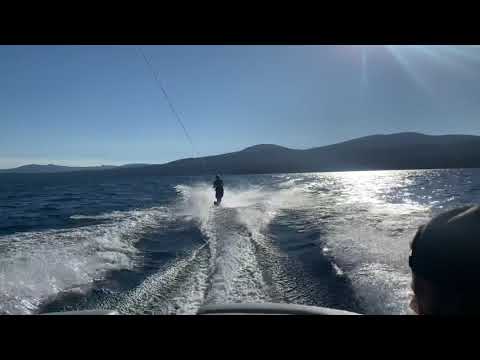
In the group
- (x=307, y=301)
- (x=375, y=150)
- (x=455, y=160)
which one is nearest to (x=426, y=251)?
(x=307, y=301)

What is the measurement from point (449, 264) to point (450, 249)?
0.04 metres

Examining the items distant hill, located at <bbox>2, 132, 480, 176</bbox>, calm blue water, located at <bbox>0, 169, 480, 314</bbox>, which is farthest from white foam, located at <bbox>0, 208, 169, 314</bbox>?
distant hill, located at <bbox>2, 132, 480, 176</bbox>

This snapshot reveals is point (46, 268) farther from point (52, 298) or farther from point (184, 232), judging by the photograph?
point (184, 232)

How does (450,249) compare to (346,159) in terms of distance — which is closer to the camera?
(450,249)

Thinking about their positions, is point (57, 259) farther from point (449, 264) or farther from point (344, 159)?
point (344, 159)

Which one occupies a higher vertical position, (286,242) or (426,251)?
(426,251)

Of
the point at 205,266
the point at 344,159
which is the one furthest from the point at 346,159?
the point at 205,266

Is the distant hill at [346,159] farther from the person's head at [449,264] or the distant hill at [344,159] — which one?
the person's head at [449,264]

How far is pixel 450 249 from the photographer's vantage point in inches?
35.3

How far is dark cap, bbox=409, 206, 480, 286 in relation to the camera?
0.84 meters

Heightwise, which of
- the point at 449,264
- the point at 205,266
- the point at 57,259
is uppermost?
the point at 449,264

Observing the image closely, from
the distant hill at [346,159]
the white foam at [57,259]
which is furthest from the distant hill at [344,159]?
the white foam at [57,259]
